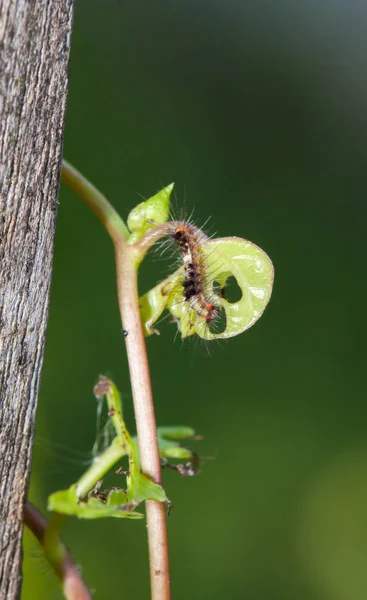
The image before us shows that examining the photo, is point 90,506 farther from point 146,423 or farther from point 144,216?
point 144,216

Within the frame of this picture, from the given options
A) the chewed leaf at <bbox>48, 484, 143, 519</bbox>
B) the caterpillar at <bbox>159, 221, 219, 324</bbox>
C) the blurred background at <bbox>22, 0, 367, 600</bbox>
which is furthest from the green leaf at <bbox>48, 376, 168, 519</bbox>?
the blurred background at <bbox>22, 0, 367, 600</bbox>

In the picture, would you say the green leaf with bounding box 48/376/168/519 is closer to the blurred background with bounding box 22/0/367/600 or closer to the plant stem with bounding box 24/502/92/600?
the plant stem with bounding box 24/502/92/600

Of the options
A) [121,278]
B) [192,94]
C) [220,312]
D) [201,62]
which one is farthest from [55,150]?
[201,62]

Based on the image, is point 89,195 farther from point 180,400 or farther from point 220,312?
point 180,400

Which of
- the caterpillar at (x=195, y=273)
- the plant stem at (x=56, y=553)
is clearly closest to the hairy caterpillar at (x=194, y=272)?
the caterpillar at (x=195, y=273)

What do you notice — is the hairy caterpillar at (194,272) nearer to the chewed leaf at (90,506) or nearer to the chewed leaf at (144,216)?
the chewed leaf at (144,216)

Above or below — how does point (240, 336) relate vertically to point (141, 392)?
above

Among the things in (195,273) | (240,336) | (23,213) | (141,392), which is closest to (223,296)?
(195,273)
